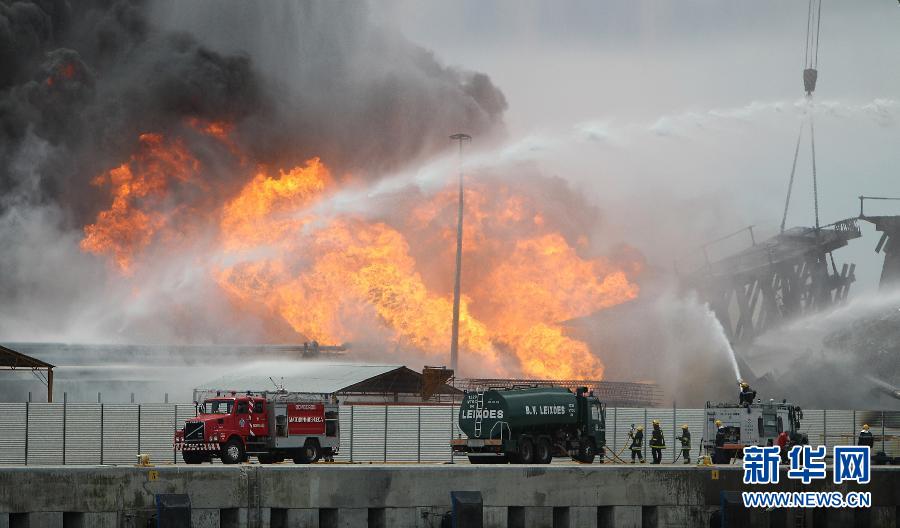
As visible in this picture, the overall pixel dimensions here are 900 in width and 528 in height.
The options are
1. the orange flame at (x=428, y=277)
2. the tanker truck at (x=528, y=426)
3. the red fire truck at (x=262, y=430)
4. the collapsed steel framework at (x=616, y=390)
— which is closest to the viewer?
the red fire truck at (x=262, y=430)

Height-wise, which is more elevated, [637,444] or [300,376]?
[300,376]

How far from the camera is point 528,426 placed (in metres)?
43.3

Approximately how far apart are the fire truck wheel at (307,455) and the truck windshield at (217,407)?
2.59m

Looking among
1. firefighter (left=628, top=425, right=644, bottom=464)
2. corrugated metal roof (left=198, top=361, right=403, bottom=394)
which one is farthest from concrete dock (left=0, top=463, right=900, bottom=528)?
corrugated metal roof (left=198, top=361, right=403, bottom=394)

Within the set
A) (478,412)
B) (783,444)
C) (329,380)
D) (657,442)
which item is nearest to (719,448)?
(657,442)

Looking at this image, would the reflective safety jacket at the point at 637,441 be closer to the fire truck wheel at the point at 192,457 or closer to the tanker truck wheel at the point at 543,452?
the tanker truck wheel at the point at 543,452

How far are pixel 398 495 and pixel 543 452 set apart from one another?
26.3 feet

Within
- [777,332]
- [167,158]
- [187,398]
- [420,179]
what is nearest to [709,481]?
[187,398]

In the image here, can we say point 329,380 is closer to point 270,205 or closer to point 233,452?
point 233,452

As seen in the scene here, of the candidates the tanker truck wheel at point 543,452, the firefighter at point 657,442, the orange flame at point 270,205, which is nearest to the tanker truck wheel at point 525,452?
the tanker truck wheel at point 543,452

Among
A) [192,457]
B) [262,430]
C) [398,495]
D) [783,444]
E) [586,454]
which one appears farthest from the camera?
[586,454]

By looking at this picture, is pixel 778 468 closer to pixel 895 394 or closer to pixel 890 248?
pixel 895 394

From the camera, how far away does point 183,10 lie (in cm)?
10475

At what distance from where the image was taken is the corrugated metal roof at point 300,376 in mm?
60094
